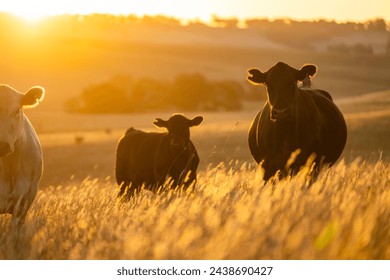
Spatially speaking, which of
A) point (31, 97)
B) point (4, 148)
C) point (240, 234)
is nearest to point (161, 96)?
point (31, 97)

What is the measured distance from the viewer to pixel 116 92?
69.3 metres

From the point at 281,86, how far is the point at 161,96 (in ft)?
207

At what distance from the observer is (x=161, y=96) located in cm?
7150

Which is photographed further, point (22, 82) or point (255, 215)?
point (22, 82)

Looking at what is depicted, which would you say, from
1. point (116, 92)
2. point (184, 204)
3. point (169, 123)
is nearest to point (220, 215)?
point (184, 204)

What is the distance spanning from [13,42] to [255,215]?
89535 millimetres

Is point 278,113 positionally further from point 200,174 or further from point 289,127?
point 200,174

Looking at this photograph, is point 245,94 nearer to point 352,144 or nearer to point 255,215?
point 352,144

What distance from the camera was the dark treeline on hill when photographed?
2699 inches

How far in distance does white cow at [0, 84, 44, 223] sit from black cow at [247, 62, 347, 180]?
299cm

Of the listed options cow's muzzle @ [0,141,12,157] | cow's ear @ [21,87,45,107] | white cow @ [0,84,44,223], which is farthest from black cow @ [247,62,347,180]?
cow's muzzle @ [0,141,12,157]

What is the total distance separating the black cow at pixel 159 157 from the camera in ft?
34.8
